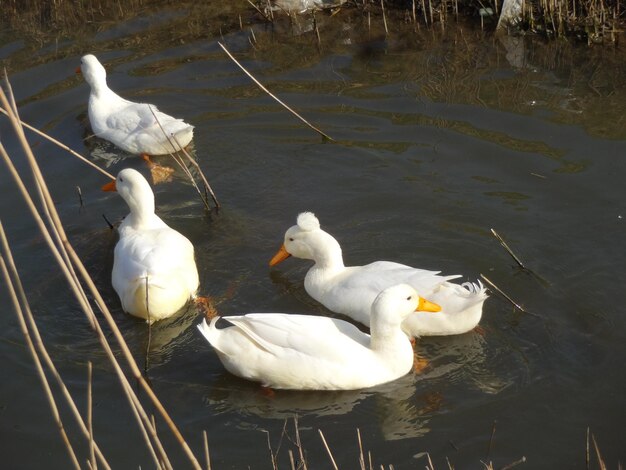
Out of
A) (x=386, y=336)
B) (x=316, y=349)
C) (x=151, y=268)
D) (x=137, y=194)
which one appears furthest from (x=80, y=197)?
(x=386, y=336)

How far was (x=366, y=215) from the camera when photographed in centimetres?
780

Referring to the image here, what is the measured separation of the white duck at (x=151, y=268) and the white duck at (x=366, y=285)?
0.78 meters

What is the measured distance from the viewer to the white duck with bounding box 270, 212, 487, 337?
6.24m

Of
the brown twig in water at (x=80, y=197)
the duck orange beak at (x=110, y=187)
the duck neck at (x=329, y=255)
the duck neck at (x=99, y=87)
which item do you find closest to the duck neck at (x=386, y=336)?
the duck neck at (x=329, y=255)

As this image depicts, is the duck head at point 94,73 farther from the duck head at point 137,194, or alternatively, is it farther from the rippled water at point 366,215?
the duck head at point 137,194

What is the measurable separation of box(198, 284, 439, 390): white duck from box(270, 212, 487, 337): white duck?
321mm

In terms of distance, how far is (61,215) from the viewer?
8.20m

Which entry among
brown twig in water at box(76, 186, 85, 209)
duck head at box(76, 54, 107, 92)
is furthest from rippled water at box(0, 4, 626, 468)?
duck head at box(76, 54, 107, 92)

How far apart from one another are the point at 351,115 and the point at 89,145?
2.65 meters

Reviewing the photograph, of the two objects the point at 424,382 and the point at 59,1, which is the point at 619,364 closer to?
the point at 424,382

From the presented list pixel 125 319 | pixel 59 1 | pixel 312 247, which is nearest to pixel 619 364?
pixel 312 247

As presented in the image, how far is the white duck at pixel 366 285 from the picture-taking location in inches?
246

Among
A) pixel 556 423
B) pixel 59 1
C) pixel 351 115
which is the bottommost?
pixel 556 423

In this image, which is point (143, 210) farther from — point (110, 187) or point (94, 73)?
point (94, 73)
